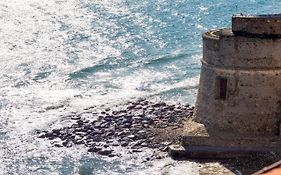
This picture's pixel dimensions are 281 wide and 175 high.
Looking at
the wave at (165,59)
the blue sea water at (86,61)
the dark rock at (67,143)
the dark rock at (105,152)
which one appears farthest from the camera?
the wave at (165,59)

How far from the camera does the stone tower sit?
27.3m

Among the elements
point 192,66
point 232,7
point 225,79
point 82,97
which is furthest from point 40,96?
point 232,7

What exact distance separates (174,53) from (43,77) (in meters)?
11.7

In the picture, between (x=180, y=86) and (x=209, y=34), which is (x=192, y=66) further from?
(x=209, y=34)

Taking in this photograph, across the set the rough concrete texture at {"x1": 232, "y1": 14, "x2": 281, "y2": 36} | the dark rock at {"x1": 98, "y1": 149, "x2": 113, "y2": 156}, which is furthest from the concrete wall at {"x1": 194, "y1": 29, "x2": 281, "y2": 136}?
the dark rock at {"x1": 98, "y1": 149, "x2": 113, "y2": 156}

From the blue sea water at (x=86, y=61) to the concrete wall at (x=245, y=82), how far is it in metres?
4.66

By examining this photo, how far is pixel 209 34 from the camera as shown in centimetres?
2966

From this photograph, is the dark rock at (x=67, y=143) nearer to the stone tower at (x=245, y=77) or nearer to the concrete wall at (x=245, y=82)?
the stone tower at (x=245, y=77)

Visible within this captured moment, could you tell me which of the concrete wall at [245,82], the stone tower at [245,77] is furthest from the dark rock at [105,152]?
the concrete wall at [245,82]

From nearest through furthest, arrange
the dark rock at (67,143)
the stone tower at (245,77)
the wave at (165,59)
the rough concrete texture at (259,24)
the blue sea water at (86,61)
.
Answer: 1. the rough concrete texture at (259,24)
2. the stone tower at (245,77)
3. the blue sea water at (86,61)
4. the dark rock at (67,143)
5. the wave at (165,59)

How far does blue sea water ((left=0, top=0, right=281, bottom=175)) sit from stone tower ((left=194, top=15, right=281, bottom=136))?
15.3ft

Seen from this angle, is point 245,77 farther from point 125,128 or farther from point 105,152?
point 125,128

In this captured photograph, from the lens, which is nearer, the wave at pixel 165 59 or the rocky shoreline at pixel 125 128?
the rocky shoreline at pixel 125 128

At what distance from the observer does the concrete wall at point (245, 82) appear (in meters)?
27.5
